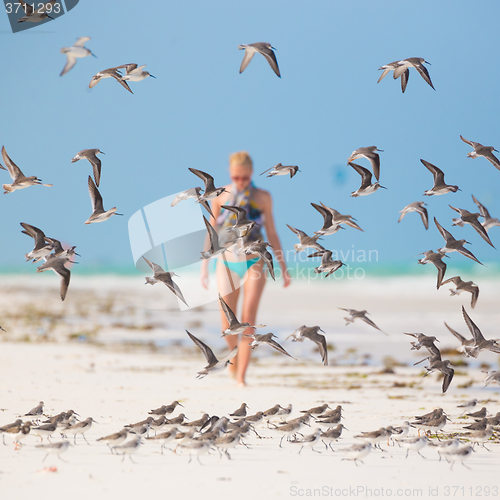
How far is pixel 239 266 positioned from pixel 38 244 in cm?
330

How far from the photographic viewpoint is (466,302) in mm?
21391

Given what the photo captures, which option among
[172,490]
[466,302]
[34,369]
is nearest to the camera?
[172,490]

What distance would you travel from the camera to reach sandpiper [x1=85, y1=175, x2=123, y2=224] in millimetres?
5953

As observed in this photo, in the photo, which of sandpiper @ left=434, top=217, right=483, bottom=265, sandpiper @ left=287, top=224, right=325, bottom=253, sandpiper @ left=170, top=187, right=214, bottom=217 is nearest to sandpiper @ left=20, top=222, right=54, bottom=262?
sandpiper @ left=170, top=187, right=214, bottom=217

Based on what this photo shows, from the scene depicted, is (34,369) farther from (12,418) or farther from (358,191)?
(358,191)

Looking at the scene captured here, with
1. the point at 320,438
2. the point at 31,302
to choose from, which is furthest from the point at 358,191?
the point at 31,302

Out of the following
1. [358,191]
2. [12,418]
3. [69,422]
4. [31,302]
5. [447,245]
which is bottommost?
[31,302]

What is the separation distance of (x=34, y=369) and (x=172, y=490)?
18.8 feet

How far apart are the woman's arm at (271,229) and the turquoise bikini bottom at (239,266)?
0.43 meters

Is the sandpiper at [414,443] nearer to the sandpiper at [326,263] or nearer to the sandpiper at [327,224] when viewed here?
the sandpiper at [326,263]

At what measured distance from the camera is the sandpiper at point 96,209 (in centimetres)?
595

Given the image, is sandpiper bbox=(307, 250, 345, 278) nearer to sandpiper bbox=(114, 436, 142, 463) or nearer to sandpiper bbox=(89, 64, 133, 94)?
sandpiper bbox=(114, 436, 142, 463)

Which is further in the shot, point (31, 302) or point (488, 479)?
point (31, 302)

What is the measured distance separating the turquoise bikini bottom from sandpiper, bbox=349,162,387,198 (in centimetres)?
254
